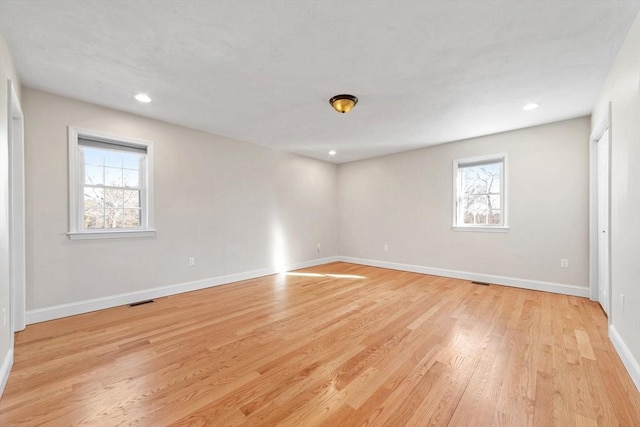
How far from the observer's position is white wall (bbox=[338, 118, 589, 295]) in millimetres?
A: 3766

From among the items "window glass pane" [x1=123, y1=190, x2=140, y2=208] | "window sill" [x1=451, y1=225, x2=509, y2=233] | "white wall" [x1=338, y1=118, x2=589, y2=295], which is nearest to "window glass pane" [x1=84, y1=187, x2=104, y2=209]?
"window glass pane" [x1=123, y1=190, x2=140, y2=208]

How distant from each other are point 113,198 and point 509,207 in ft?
18.6

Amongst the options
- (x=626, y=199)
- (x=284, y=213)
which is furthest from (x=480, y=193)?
(x=284, y=213)

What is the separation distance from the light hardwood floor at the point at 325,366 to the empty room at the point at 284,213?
0.07 ft

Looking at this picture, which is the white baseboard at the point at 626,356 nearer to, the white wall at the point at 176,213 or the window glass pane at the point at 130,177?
the white wall at the point at 176,213

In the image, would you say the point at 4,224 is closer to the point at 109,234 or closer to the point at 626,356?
the point at 109,234

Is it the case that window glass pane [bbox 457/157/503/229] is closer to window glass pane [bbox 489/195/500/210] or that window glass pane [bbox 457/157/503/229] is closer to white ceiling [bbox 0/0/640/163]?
window glass pane [bbox 489/195/500/210]

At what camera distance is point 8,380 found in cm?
186

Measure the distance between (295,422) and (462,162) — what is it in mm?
4668

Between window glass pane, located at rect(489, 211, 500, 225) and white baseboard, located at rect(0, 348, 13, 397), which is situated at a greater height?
window glass pane, located at rect(489, 211, 500, 225)

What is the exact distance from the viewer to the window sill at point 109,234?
3.13 meters

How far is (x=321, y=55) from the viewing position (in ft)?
7.43

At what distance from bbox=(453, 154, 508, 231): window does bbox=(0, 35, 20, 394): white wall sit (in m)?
5.44

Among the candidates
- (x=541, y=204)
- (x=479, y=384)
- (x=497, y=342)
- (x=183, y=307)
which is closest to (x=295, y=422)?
(x=479, y=384)
